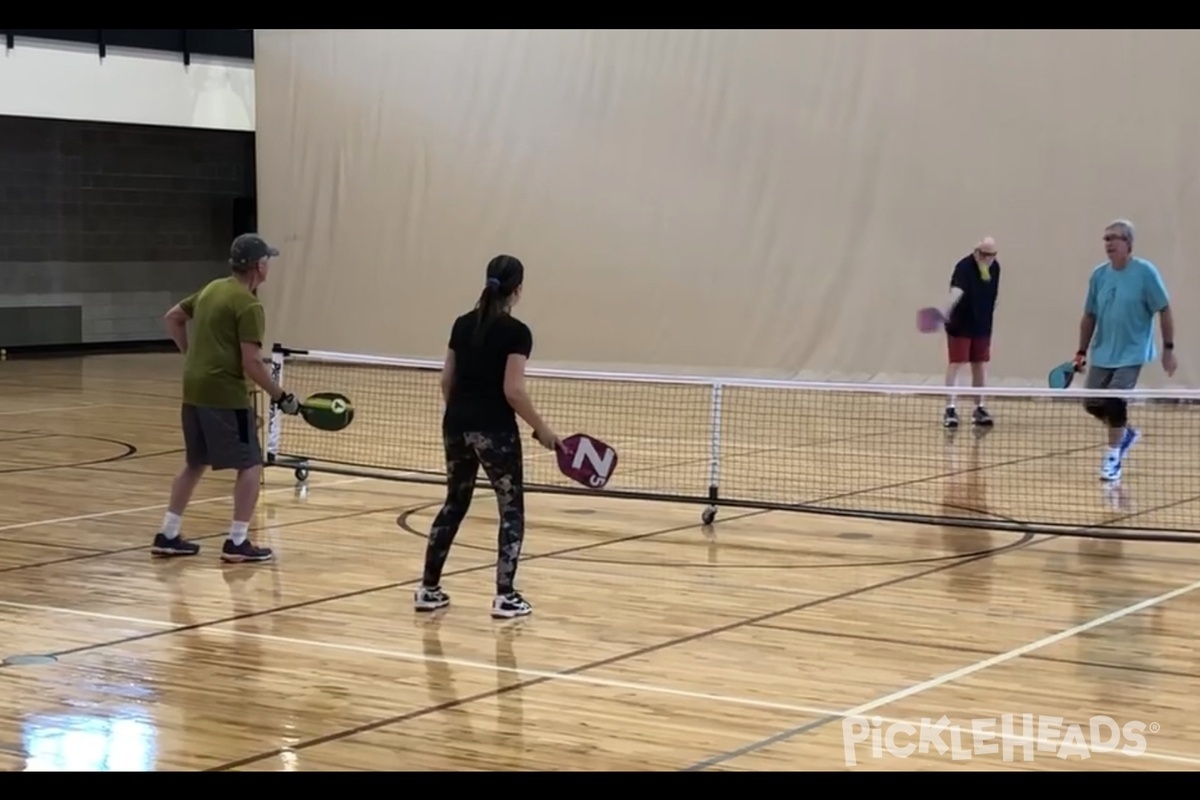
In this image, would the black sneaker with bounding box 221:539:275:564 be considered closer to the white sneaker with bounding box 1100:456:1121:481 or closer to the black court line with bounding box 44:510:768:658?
the black court line with bounding box 44:510:768:658

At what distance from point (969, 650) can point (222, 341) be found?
4.09m

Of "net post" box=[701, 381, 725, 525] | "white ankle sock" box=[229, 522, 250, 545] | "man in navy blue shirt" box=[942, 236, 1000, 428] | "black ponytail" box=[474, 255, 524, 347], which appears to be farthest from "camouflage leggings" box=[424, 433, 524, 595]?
"man in navy blue shirt" box=[942, 236, 1000, 428]

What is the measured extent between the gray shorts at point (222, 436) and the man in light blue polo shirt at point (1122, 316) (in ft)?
17.5

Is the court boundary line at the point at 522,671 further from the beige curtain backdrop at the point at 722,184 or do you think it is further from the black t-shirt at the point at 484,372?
the beige curtain backdrop at the point at 722,184

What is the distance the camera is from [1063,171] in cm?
1912

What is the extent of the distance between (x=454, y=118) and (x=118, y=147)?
237 inches

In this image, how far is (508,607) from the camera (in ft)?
26.8

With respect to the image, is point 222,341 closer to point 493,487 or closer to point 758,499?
point 493,487

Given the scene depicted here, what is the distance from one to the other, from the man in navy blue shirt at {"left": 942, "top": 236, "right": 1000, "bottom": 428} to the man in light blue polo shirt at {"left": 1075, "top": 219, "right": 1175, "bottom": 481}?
422cm

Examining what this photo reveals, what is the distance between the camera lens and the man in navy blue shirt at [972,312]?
634 inches

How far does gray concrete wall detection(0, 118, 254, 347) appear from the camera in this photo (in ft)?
82.9

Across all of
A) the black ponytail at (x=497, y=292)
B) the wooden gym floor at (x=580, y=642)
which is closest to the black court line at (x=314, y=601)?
the wooden gym floor at (x=580, y=642)

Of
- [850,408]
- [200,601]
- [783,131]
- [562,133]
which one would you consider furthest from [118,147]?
[200,601]

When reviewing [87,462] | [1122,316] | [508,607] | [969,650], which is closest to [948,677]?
[969,650]
